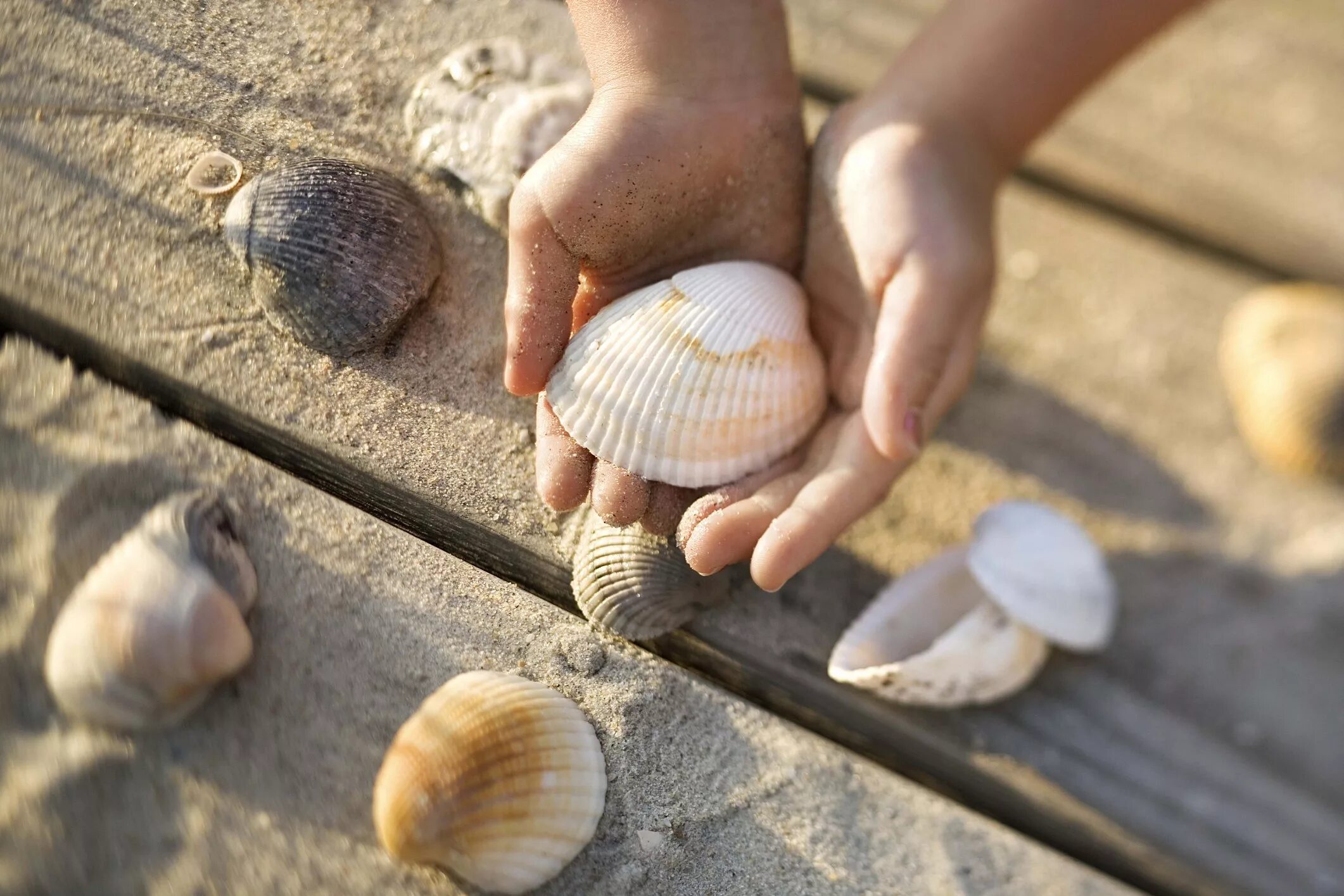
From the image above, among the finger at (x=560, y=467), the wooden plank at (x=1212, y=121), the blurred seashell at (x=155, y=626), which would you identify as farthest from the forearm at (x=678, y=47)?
the blurred seashell at (x=155, y=626)

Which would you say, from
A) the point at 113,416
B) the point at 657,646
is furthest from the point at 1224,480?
the point at 113,416

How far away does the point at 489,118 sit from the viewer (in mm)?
1685

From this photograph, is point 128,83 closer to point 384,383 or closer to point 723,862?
point 384,383

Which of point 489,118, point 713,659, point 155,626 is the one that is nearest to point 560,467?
point 713,659

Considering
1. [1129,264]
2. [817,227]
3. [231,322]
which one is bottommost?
[1129,264]

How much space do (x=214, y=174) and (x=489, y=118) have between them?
506mm

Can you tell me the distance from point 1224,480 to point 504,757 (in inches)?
72.7

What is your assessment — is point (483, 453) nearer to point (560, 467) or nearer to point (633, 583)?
point (560, 467)

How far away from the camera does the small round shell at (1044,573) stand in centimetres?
168

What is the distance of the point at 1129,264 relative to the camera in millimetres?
2260

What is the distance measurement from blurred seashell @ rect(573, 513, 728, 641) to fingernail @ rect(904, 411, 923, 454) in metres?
0.42

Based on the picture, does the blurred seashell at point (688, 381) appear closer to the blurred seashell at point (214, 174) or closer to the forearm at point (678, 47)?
the forearm at point (678, 47)

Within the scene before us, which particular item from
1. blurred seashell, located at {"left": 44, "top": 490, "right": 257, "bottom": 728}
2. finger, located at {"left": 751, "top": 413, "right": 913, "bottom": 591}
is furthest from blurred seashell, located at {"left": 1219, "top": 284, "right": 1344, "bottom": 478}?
blurred seashell, located at {"left": 44, "top": 490, "right": 257, "bottom": 728}

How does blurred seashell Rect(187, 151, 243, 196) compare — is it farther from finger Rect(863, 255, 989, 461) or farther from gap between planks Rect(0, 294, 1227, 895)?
finger Rect(863, 255, 989, 461)
